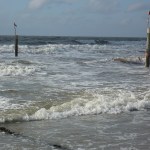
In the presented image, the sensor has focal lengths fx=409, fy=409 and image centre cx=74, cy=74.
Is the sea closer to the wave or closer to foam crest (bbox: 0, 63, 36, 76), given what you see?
the wave

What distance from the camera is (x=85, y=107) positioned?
11.5 metres

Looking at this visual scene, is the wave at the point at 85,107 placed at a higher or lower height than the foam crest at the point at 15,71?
lower

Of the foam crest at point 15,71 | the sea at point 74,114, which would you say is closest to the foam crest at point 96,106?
the sea at point 74,114

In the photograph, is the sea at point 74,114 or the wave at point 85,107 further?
the wave at point 85,107

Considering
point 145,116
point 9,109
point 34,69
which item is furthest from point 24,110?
point 34,69

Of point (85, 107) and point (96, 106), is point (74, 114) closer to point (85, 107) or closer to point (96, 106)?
point (85, 107)

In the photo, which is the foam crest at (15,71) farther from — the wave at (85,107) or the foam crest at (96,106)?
the foam crest at (96,106)

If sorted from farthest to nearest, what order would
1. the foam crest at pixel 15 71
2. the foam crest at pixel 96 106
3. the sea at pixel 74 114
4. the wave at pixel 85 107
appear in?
1. the foam crest at pixel 15 71
2. the foam crest at pixel 96 106
3. the wave at pixel 85 107
4. the sea at pixel 74 114

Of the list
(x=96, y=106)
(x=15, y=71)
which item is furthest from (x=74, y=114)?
(x=15, y=71)

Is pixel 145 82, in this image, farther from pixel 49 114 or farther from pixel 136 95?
pixel 49 114

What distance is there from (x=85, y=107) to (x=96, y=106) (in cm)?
35

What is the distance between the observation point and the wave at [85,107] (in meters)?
10.4

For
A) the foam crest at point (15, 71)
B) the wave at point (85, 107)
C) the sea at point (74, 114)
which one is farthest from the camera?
the foam crest at point (15, 71)

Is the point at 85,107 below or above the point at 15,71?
below
